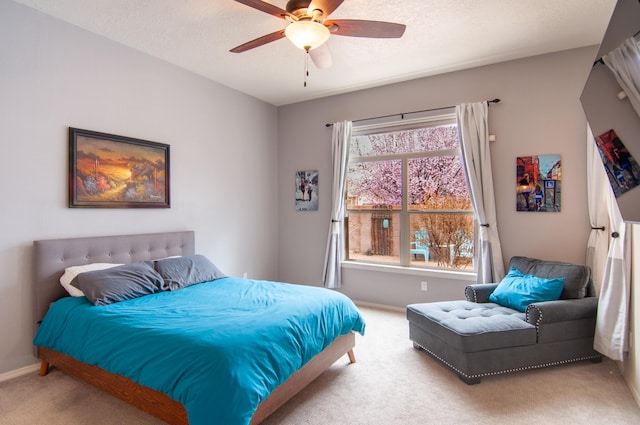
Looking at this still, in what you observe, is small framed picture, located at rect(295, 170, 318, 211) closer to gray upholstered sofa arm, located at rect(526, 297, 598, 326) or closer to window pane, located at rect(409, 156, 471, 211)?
window pane, located at rect(409, 156, 471, 211)

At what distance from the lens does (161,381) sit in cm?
176

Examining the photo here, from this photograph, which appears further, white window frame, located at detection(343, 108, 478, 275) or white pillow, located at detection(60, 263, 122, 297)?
white window frame, located at detection(343, 108, 478, 275)

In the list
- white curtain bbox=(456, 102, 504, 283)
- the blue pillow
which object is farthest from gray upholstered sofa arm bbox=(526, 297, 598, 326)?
white curtain bbox=(456, 102, 504, 283)

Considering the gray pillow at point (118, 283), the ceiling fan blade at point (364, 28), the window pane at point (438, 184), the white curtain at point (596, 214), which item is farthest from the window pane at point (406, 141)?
the gray pillow at point (118, 283)

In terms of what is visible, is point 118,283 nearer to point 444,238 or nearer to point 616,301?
point 444,238

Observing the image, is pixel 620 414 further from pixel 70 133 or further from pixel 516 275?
pixel 70 133

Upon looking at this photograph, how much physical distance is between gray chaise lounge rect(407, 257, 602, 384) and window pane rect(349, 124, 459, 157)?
73.6 inches

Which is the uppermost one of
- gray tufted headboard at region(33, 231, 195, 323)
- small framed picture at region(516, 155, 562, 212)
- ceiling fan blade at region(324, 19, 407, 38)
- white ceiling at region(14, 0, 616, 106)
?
white ceiling at region(14, 0, 616, 106)

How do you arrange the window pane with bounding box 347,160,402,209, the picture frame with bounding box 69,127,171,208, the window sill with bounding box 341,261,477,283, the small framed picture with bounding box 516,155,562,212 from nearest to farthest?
the picture frame with bounding box 69,127,171,208 < the small framed picture with bounding box 516,155,562,212 < the window sill with bounding box 341,261,477,283 < the window pane with bounding box 347,160,402,209

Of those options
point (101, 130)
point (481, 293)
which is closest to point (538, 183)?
point (481, 293)

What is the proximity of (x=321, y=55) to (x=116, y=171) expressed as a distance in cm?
226

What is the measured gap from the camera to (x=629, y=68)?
42.4 inches

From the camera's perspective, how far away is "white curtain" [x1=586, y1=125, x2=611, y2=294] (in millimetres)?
2962

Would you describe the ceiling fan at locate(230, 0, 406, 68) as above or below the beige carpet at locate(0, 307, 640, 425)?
above
